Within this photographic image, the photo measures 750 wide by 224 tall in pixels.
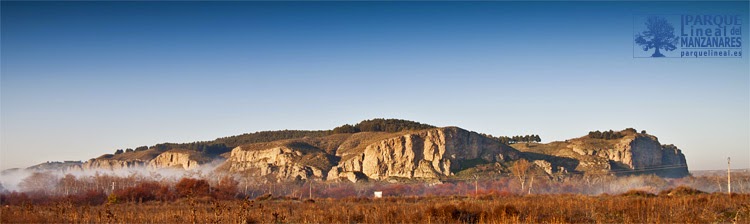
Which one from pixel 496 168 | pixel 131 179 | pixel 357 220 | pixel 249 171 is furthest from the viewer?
pixel 249 171

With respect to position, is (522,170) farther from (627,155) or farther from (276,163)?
(276,163)

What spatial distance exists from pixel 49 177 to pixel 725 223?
522 ft

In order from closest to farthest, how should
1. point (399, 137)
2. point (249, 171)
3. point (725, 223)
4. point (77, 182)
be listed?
point (725, 223), point (77, 182), point (399, 137), point (249, 171)

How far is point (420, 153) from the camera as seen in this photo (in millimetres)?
156625

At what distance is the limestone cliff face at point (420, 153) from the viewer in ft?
501

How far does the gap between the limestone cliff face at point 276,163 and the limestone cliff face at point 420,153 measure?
746 cm

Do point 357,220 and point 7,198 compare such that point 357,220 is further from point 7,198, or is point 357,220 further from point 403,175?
point 403,175

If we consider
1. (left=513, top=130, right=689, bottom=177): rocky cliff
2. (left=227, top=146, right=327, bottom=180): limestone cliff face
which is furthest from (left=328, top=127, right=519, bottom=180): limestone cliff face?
(left=513, top=130, right=689, bottom=177): rocky cliff

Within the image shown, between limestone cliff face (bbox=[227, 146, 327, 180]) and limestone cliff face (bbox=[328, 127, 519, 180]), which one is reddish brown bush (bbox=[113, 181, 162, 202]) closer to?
limestone cliff face (bbox=[227, 146, 327, 180])

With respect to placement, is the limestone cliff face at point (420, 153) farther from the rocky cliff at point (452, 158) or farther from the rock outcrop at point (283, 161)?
the rock outcrop at point (283, 161)

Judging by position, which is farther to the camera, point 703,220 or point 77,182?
point 77,182

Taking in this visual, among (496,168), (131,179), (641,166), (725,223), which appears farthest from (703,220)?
(641,166)

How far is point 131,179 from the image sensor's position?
12119 cm

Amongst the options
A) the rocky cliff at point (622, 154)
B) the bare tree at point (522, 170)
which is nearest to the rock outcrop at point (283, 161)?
the bare tree at point (522, 170)
